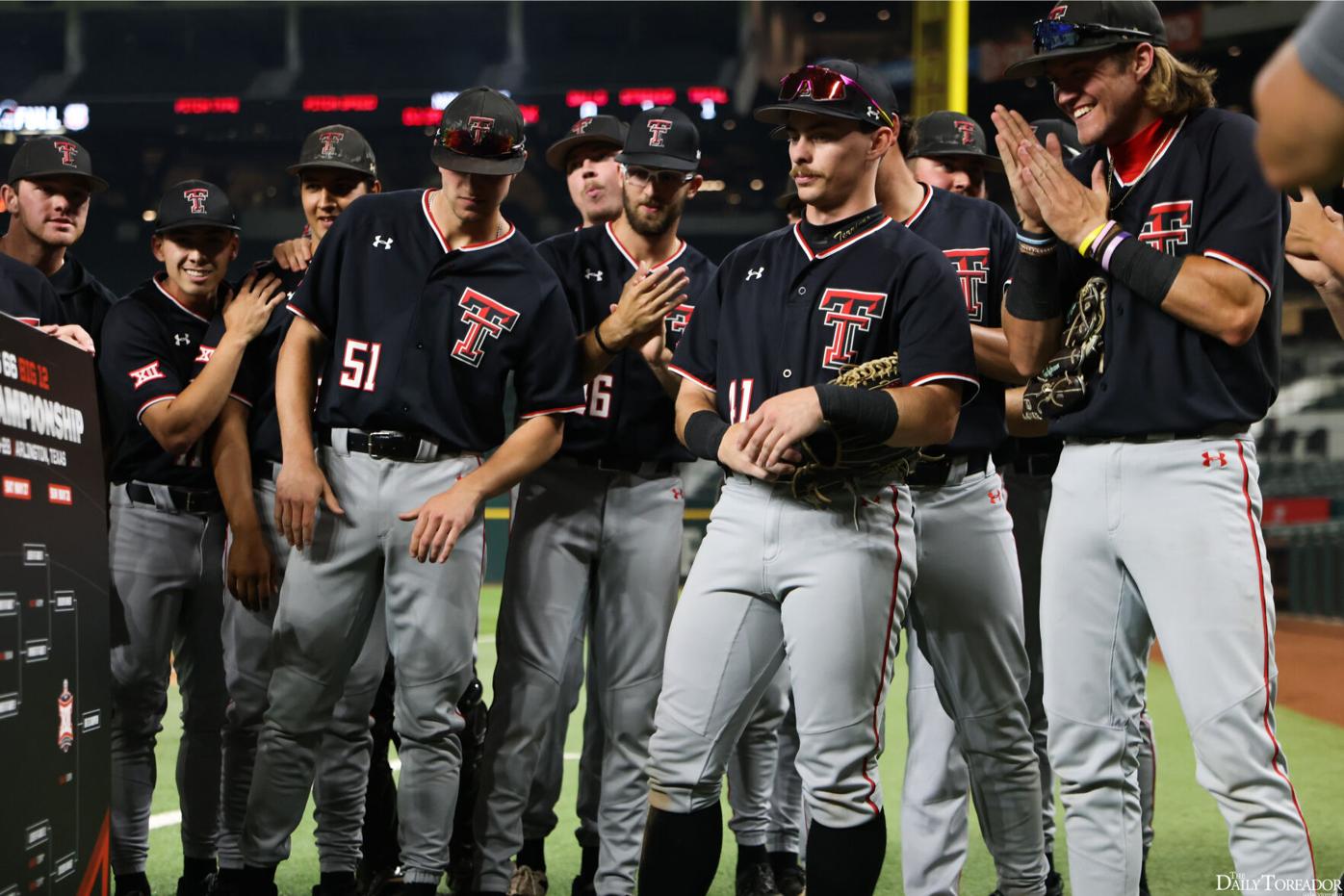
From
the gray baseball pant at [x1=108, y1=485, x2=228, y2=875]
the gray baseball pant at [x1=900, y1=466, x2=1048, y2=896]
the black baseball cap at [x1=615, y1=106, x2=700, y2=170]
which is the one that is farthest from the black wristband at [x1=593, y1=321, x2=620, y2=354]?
the gray baseball pant at [x1=108, y1=485, x2=228, y2=875]

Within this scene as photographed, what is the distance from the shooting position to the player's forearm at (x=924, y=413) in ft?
8.34

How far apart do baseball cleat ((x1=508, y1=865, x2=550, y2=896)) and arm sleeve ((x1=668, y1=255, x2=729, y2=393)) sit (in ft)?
5.24

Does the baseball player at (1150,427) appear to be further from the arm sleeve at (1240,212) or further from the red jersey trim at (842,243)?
the red jersey trim at (842,243)

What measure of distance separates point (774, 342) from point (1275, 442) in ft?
45.2

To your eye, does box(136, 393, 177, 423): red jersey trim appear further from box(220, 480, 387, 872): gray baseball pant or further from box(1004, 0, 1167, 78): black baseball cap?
box(1004, 0, 1167, 78): black baseball cap

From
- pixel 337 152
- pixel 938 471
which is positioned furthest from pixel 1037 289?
pixel 337 152

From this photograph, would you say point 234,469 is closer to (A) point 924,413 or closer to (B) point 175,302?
(B) point 175,302

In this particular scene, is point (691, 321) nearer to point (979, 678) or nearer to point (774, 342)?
point (774, 342)

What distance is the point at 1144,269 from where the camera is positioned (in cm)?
239

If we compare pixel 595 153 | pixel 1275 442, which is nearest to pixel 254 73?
pixel 1275 442

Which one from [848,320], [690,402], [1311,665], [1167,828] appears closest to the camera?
[848,320]

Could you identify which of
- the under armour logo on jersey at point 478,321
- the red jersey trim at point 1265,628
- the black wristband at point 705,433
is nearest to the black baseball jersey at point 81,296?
the under armour logo on jersey at point 478,321

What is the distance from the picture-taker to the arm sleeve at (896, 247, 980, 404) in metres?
2.61

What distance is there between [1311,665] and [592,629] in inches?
271
